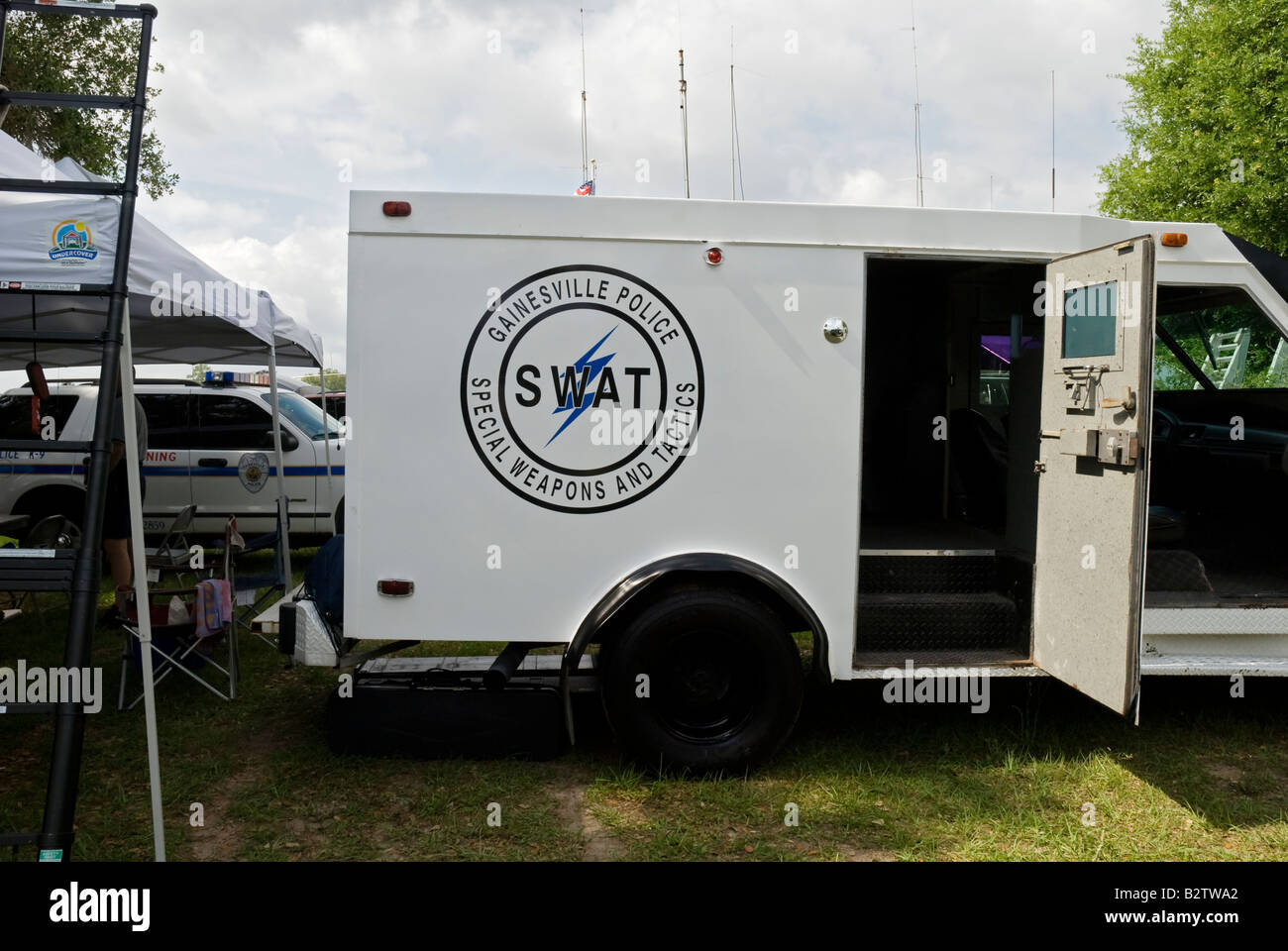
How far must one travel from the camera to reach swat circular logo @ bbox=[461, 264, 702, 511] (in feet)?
12.7

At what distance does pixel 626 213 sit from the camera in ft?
12.7

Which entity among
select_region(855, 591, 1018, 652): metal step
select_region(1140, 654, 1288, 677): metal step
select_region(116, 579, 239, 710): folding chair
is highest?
select_region(855, 591, 1018, 652): metal step

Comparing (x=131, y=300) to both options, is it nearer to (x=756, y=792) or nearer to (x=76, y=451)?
(x=76, y=451)

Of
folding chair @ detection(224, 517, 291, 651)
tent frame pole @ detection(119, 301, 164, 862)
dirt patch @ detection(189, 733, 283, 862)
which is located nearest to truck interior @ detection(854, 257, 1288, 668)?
dirt patch @ detection(189, 733, 283, 862)

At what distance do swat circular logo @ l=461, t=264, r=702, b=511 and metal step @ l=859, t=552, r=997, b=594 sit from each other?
1.24m

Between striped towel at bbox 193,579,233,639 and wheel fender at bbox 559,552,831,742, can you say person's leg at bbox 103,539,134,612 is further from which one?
wheel fender at bbox 559,552,831,742

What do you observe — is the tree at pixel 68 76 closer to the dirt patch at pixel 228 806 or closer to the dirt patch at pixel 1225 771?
the dirt patch at pixel 228 806

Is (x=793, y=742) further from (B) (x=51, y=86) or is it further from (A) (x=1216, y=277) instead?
(B) (x=51, y=86)

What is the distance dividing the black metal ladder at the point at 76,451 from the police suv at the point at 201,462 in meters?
5.50

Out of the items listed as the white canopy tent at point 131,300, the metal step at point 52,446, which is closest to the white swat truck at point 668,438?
the white canopy tent at point 131,300

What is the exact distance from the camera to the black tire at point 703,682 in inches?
153

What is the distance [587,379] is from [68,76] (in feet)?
44.2
